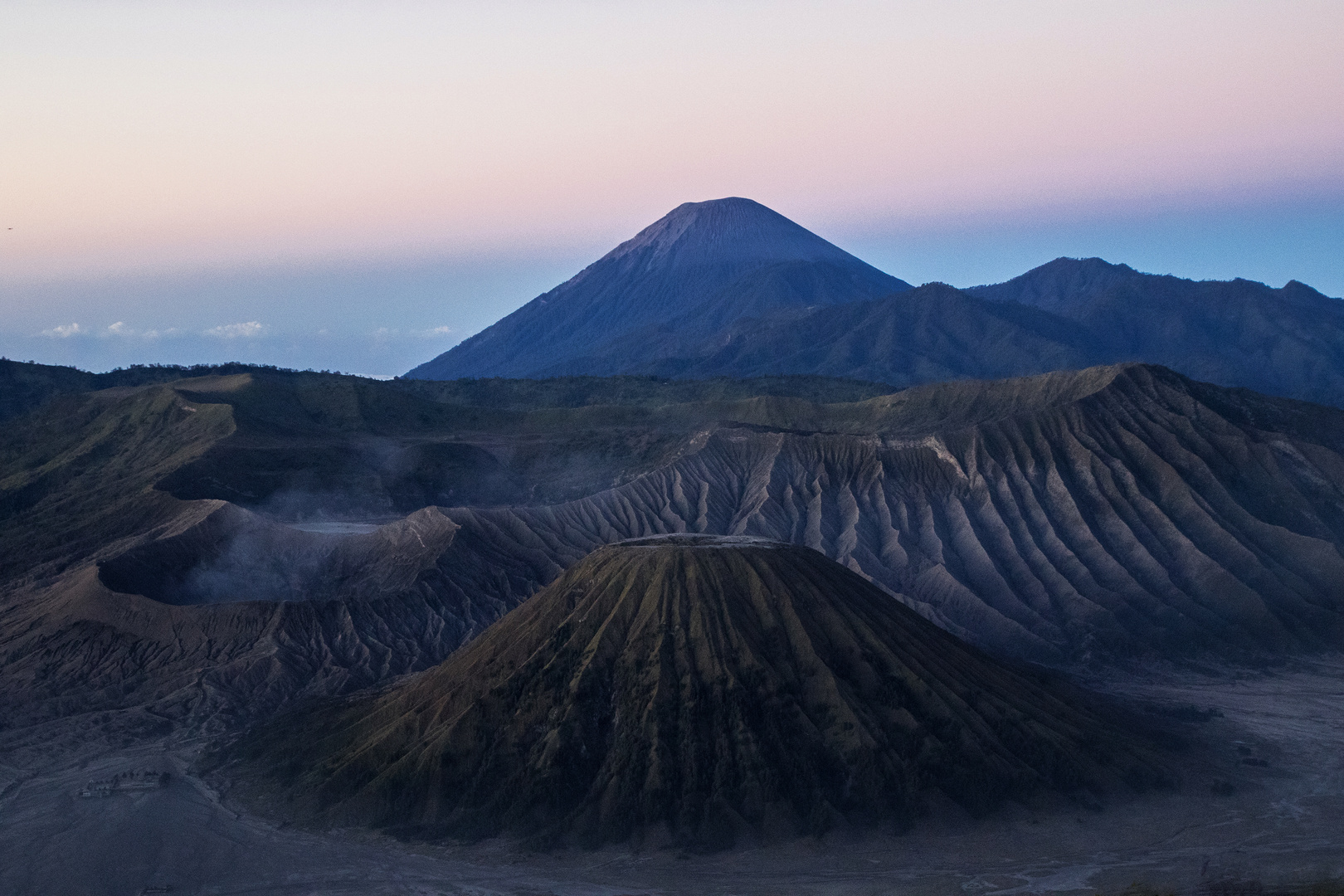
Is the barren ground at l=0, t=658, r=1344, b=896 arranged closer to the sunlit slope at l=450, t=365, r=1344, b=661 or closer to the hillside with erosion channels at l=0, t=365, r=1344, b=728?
the hillside with erosion channels at l=0, t=365, r=1344, b=728

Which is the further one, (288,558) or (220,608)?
(288,558)

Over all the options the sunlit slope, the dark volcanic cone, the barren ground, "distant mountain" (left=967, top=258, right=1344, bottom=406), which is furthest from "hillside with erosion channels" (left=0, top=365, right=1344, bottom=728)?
"distant mountain" (left=967, top=258, right=1344, bottom=406)

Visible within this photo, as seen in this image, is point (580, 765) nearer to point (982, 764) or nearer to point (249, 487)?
point (982, 764)

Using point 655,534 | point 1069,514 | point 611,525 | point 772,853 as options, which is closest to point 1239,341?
point 1069,514

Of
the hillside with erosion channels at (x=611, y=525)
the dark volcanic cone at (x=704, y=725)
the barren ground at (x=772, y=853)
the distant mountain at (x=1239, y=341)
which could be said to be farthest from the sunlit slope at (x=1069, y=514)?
the distant mountain at (x=1239, y=341)

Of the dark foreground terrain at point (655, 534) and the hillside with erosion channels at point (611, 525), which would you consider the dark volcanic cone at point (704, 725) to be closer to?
the dark foreground terrain at point (655, 534)

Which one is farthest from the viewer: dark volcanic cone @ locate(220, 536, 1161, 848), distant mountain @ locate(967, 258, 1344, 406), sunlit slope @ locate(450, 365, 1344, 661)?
distant mountain @ locate(967, 258, 1344, 406)

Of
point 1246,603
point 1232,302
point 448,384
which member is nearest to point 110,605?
point 1246,603

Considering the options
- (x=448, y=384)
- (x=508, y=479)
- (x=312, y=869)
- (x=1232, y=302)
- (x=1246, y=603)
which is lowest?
(x=312, y=869)
